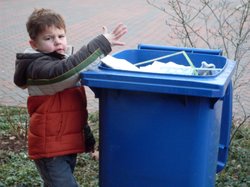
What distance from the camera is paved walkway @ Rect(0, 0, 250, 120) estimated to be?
6826 millimetres

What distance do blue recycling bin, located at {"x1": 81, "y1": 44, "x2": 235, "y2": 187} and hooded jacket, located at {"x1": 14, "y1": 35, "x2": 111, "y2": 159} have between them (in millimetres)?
95

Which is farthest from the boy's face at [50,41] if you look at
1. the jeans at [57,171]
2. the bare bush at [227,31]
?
the bare bush at [227,31]

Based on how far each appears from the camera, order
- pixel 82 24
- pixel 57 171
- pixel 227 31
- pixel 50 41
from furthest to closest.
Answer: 1. pixel 82 24
2. pixel 227 31
3. pixel 57 171
4. pixel 50 41

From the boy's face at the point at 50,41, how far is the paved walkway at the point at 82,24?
3.20m

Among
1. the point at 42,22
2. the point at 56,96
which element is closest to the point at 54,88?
the point at 56,96

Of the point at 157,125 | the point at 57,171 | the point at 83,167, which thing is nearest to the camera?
the point at 157,125

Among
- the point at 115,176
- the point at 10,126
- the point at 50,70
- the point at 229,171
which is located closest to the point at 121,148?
the point at 115,176

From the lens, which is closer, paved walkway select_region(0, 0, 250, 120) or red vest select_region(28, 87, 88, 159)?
red vest select_region(28, 87, 88, 159)

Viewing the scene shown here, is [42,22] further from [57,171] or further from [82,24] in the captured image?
[82,24]

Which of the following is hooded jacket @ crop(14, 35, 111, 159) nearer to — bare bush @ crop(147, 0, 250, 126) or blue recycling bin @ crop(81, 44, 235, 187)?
blue recycling bin @ crop(81, 44, 235, 187)

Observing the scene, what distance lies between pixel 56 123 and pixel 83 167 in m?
1.55

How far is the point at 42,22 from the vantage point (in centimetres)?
247

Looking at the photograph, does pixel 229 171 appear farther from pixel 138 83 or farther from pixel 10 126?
pixel 10 126

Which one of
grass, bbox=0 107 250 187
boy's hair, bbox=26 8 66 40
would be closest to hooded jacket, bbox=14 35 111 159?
boy's hair, bbox=26 8 66 40
